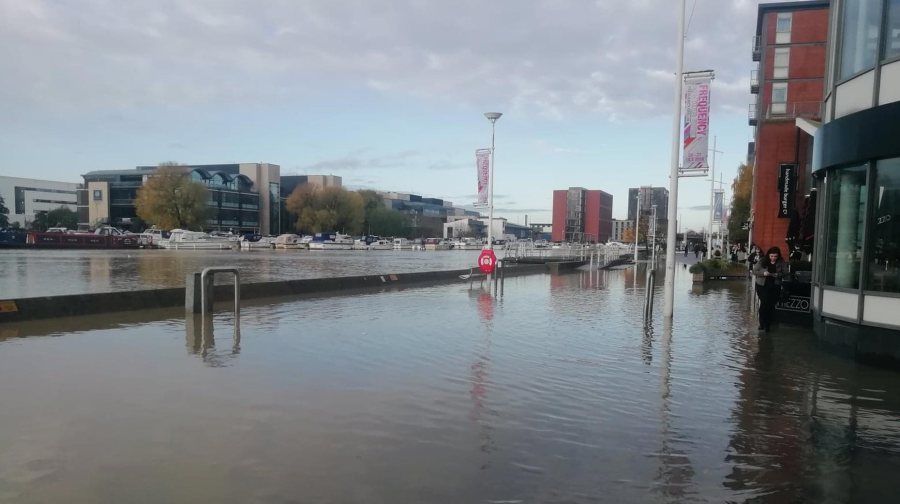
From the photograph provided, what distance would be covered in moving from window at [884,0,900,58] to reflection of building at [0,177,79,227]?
14080 centimetres

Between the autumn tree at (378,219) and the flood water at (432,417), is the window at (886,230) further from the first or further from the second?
the autumn tree at (378,219)

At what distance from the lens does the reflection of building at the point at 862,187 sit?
875 centimetres

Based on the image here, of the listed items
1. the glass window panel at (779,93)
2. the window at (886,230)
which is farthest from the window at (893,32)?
the glass window panel at (779,93)

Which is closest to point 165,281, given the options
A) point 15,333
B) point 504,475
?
point 15,333

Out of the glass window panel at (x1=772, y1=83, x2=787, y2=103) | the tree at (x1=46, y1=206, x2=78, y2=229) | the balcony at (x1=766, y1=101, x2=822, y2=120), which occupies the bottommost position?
the tree at (x1=46, y1=206, x2=78, y2=229)

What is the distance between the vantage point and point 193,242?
2472 inches

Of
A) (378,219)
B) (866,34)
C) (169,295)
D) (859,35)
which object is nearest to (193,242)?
(169,295)

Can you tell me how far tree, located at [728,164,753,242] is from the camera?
62906 mm

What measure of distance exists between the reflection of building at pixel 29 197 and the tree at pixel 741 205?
12294 centimetres

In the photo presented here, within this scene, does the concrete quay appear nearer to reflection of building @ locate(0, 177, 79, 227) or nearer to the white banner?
the white banner

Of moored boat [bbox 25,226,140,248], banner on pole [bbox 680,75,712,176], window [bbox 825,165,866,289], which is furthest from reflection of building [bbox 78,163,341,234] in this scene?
window [bbox 825,165,866,289]

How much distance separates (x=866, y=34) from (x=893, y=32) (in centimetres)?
74

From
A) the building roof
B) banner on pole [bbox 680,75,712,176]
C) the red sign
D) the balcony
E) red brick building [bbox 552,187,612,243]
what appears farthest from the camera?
red brick building [bbox 552,187,612,243]

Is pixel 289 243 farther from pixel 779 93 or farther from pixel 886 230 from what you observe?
pixel 886 230
